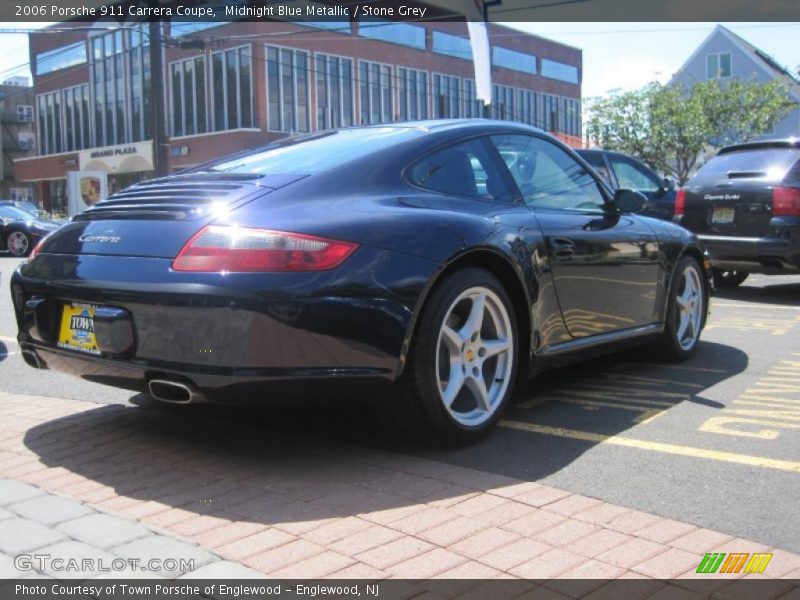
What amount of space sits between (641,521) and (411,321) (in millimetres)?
1123

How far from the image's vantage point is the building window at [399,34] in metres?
43.2

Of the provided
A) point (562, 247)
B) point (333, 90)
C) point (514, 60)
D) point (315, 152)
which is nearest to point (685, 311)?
point (562, 247)

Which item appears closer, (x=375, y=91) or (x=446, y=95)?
(x=375, y=91)

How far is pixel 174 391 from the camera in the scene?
323cm

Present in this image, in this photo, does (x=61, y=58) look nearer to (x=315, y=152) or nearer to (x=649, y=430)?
(x=315, y=152)

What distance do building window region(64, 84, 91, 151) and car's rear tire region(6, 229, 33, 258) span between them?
3199 centimetres

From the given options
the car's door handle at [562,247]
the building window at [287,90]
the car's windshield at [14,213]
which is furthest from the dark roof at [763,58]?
the car's door handle at [562,247]

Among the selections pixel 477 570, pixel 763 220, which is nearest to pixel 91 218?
pixel 477 570

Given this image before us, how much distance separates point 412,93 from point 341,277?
145ft

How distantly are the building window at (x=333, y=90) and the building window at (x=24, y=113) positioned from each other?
4045cm

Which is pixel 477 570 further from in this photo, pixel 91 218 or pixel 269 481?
pixel 91 218

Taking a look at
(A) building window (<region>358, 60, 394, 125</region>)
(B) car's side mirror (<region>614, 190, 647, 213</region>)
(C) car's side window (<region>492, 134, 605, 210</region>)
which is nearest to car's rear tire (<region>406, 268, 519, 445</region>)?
(C) car's side window (<region>492, 134, 605, 210</region>)

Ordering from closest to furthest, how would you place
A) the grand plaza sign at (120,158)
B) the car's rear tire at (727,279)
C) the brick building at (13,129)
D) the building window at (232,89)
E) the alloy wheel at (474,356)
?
the alloy wheel at (474,356) → the car's rear tire at (727,279) → the building window at (232,89) → the grand plaza sign at (120,158) → the brick building at (13,129)

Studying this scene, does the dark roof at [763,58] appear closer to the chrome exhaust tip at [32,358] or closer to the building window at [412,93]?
the building window at [412,93]
